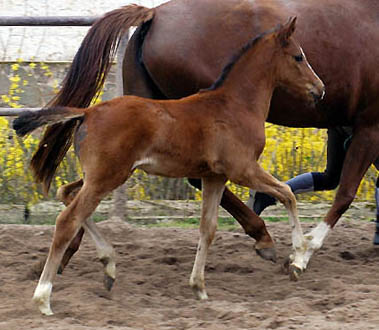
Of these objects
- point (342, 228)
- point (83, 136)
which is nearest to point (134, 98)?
point (83, 136)

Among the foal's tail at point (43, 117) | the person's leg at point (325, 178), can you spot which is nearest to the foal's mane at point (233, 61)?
the foal's tail at point (43, 117)

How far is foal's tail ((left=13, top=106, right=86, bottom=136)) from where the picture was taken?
4180 mm

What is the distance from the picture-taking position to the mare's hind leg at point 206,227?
4672 mm

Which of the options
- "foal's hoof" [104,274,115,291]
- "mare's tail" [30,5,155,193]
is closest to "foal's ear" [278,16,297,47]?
"mare's tail" [30,5,155,193]

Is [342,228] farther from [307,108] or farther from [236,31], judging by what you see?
[236,31]

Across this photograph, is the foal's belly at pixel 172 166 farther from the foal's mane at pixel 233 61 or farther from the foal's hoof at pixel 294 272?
the foal's hoof at pixel 294 272

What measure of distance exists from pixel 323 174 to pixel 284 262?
1.17 meters

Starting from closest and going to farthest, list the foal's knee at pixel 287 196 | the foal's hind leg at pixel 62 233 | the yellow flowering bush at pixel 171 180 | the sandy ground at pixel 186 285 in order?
the sandy ground at pixel 186 285, the foal's hind leg at pixel 62 233, the foal's knee at pixel 287 196, the yellow flowering bush at pixel 171 180

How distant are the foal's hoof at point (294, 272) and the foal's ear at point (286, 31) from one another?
1287mm

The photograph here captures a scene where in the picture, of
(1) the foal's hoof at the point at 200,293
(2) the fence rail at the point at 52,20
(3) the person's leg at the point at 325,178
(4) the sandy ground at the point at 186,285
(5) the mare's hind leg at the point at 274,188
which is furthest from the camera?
(2) the fence rail at the point at 52,20

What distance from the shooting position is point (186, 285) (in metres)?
4.97

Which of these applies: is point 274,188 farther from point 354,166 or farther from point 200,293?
point 354,166

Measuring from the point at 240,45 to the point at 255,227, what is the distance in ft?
3.72

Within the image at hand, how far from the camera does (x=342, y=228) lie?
6770 millimetres
